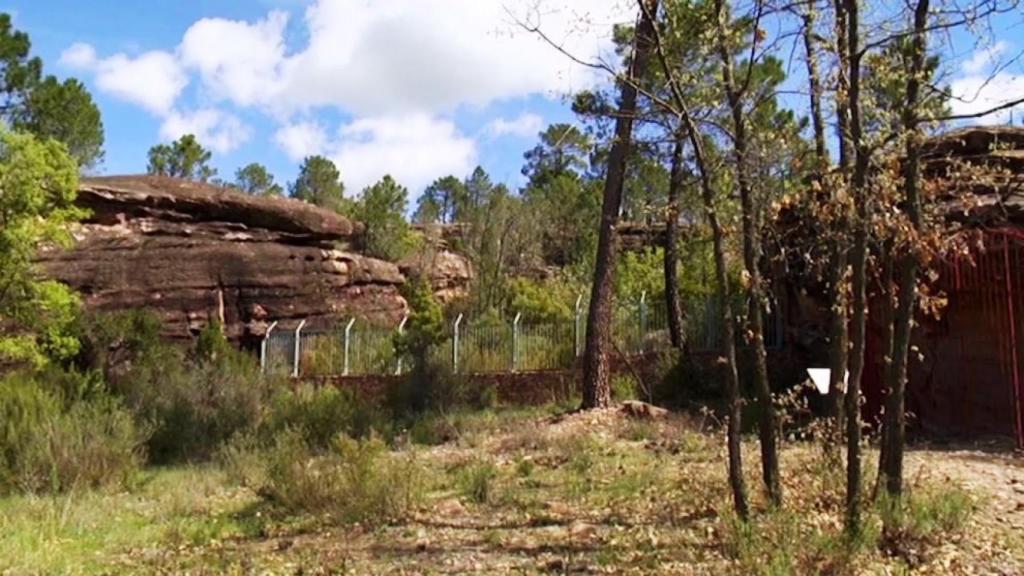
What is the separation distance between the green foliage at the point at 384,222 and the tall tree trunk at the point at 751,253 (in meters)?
31.1

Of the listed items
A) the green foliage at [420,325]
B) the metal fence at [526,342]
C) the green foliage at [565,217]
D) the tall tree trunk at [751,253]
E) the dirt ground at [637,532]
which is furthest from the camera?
the green foliage at [565,217]

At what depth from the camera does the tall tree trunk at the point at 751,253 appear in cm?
658

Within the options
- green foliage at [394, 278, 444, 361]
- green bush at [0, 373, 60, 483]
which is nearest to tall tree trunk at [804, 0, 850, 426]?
green bush at [0, 373, 60, 483]

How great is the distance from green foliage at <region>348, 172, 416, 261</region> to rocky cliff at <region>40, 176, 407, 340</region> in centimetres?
555

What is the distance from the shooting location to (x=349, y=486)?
8461mm

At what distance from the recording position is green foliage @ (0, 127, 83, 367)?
51.7ft

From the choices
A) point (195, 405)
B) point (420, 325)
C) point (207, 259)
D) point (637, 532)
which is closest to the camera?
point (637, 532)

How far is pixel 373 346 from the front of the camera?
25062mm

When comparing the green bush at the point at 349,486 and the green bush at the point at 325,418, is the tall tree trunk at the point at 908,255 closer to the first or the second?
the green bush at the point at 349,486

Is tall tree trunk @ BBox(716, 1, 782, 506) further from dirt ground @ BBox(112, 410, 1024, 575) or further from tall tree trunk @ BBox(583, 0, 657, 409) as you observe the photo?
tall tree trunk @ BBox(583, 0, 657, 409)

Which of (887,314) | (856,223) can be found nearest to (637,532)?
(887,314)

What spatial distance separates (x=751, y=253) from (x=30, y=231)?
14032 millimetres

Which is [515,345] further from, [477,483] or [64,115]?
[64,115]

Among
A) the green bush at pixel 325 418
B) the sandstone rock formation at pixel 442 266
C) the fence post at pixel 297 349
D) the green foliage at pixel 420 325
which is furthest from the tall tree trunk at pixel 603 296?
the sandstone rock formation at pixel 442 266
